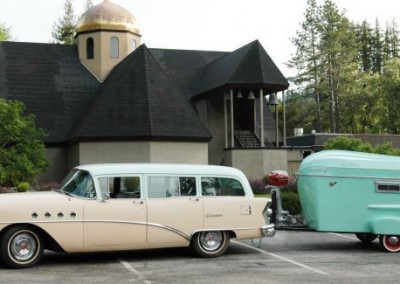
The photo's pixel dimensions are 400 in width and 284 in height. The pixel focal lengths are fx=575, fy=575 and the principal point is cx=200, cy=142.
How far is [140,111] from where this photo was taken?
26.2 m

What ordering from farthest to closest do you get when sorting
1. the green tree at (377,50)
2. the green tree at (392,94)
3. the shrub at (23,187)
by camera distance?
the green tree at (377,50)
the green tree at (392,94)
the shrub at (23,187)

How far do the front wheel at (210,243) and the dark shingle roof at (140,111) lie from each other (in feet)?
47.1

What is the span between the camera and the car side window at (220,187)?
11.5 metres

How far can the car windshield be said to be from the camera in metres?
10.6

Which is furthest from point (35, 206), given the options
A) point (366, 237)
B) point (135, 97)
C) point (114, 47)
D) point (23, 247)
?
point (114, 47)

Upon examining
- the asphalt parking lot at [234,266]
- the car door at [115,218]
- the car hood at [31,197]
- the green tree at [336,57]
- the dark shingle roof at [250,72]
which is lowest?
the asphalt parking lot at [234,266]

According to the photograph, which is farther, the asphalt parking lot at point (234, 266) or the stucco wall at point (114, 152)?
the stucco wall at point (114, 152)

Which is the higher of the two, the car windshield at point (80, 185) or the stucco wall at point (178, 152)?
the stucco wall at point (178, 152)

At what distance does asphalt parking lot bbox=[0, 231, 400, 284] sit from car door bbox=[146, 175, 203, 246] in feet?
1.58

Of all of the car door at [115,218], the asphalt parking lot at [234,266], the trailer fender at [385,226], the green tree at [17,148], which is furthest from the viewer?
the green tree at [17,148]

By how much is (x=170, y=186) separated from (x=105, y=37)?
81.3 feet

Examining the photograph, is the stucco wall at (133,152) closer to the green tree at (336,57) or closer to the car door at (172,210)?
the car door at (172,210)

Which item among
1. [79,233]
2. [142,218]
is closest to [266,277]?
[142,218]

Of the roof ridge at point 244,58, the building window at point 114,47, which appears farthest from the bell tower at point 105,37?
the roof ridge at point 244,58
